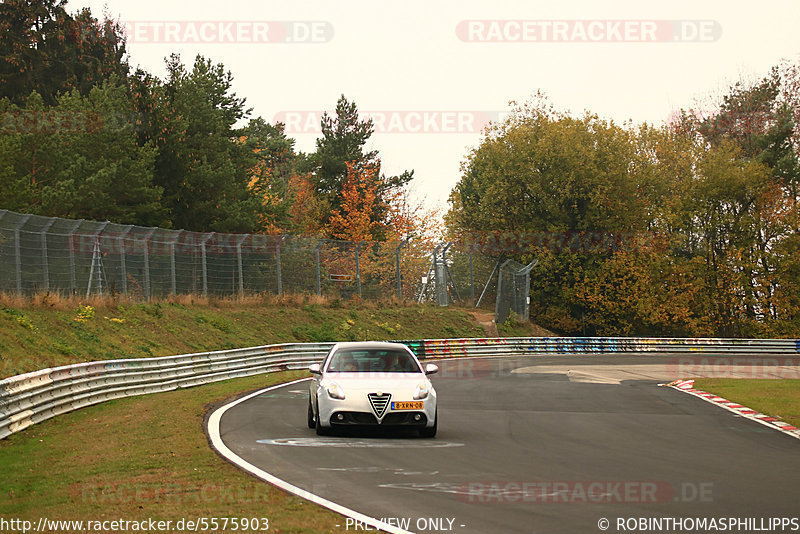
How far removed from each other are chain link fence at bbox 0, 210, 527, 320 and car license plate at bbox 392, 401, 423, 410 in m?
14.8

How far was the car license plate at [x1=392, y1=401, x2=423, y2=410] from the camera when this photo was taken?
43.1 feet

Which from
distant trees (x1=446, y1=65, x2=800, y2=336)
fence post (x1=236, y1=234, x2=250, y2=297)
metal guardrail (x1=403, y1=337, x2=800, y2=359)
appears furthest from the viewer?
distant trees (x1=446, y1=65, x2=800, y2=336)

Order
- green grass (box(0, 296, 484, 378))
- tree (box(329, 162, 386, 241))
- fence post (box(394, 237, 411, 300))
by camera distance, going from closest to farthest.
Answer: green grass (box(0, 296, 484, 378)) → fence post (box(394, 237, 411, 300)) → tree (box(329, 162, 386, 241))

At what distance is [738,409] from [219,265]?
22.3 m

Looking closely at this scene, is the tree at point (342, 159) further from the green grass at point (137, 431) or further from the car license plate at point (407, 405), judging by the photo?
the car license plate at point (407, 405)

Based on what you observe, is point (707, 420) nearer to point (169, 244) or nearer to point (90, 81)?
point (169, 244)

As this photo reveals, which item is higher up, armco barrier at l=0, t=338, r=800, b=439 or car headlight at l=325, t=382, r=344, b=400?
car headlight at l=325, t=382, r=344, b=400

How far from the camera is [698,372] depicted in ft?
106

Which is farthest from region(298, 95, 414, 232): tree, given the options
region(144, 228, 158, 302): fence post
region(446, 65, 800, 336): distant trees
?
region(144, 228, 158, 302): fence post

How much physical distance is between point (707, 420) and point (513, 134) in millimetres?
42904

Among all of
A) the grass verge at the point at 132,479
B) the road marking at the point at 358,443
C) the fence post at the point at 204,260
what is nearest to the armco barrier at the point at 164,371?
the grass verge at the point at 132,479

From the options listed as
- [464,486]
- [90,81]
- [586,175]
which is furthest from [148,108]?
[464,486]

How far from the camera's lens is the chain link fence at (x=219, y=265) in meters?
26.1

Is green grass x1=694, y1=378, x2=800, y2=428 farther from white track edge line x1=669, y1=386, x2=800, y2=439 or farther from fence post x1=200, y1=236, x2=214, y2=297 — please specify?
fence post x1=200, y1=236, x2=214, y2=297
